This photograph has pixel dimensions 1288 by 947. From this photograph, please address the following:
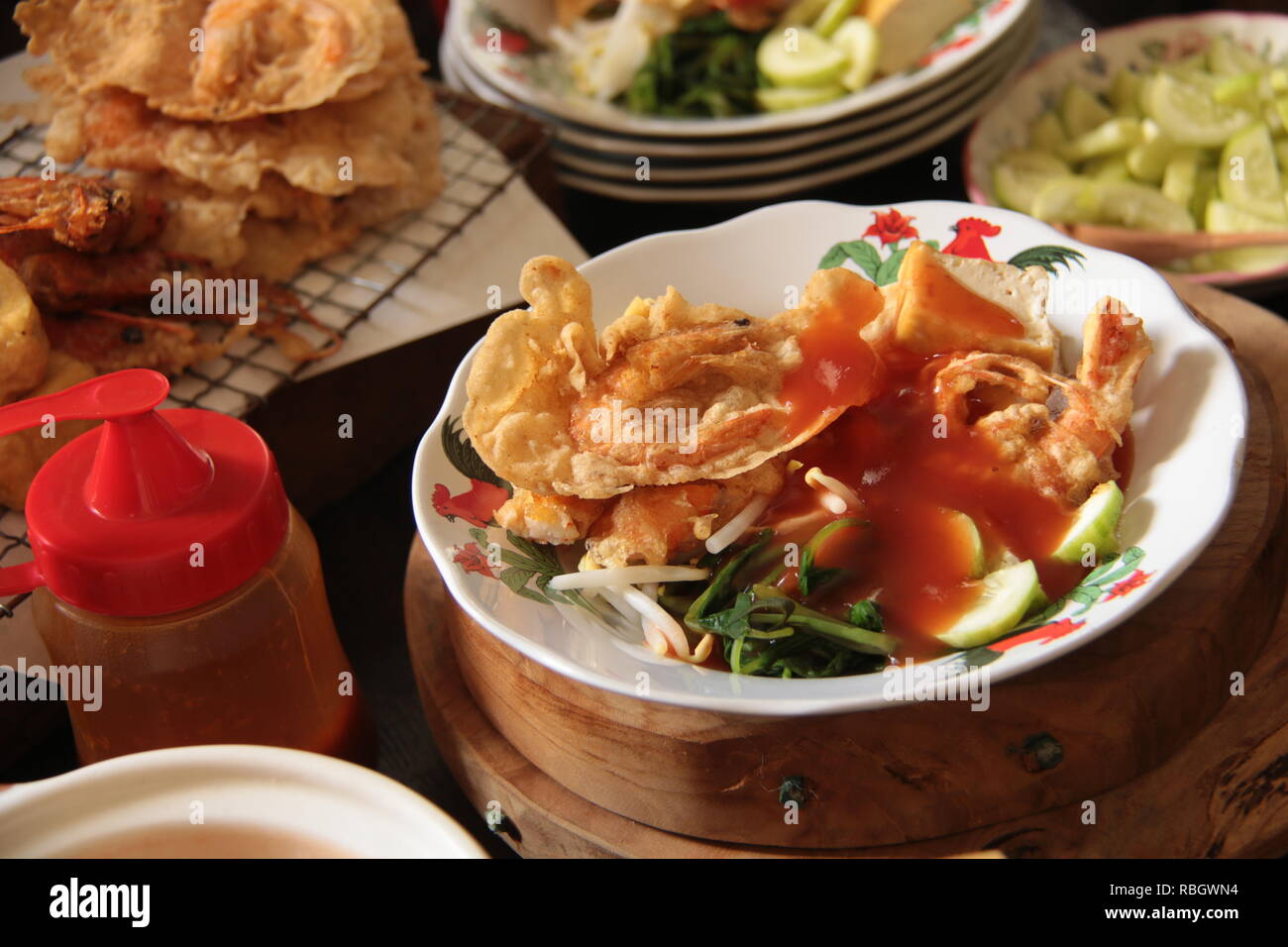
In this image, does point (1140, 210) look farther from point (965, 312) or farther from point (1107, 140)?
point (965, 312)

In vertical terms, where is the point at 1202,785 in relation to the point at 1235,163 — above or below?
below

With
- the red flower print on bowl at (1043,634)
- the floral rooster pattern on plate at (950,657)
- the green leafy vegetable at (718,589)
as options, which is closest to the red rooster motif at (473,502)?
the floral rooster pattern on plate at (950,657)

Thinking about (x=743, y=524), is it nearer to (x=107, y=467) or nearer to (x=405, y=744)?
(x=405, y=744)

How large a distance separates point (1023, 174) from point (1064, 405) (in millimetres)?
1603

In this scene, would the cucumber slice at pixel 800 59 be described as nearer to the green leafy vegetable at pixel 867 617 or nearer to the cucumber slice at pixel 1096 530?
the cucumber slice at pixel 1096 530

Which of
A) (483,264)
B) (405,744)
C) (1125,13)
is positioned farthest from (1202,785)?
(1125,13)

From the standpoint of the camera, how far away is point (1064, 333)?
237cm

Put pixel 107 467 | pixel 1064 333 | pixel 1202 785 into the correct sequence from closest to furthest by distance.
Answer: pixel 107 467 → pixel 1202 785 → pixel 1064 333

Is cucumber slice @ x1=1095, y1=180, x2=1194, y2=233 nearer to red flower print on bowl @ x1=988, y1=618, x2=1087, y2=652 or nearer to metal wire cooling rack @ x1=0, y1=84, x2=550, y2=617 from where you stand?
metal wire cooling rack @ x1=0, y1=84, x2=550, y2=617

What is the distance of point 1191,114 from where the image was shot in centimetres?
349

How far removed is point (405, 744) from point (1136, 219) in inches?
93.6

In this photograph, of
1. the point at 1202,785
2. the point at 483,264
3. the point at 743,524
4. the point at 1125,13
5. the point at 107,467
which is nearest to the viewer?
the point at 107,467

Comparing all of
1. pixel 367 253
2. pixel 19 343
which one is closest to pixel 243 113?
pixel 367 253

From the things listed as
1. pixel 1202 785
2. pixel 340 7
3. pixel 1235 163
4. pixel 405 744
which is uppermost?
pixel 340 7
